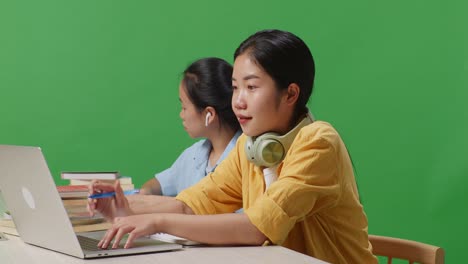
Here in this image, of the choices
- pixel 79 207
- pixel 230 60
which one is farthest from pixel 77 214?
pixel 230 60

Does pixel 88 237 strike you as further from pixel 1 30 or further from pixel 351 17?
pixel 1 30

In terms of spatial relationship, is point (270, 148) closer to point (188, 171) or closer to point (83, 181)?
point (83, 181)

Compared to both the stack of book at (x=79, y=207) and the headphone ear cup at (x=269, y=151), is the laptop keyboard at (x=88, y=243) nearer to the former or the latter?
the stack of book at (x=79, y=207)

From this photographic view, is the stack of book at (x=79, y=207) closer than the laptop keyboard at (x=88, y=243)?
No

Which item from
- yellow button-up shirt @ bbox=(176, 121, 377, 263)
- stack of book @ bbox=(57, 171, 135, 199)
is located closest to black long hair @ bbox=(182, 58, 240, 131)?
stack of book @ bbox=(57, 171, 135, 199)

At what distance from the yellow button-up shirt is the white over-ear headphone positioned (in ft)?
0.12

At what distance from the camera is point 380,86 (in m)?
2.86

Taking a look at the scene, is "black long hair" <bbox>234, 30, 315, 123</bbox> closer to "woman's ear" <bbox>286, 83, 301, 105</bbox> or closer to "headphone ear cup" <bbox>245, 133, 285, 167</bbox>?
"woman's ear" <bbox>286, 83, 301, 105</bbox>

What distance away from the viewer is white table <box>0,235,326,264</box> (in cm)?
127

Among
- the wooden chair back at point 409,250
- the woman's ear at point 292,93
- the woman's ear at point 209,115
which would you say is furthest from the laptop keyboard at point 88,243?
the woman's ear at point 209,115

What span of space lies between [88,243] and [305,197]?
42 cm

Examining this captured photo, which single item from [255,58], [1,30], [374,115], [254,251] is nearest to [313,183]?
[254,251]

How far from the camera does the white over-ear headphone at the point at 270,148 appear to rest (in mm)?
1573

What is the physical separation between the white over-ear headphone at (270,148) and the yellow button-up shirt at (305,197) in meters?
0.04
